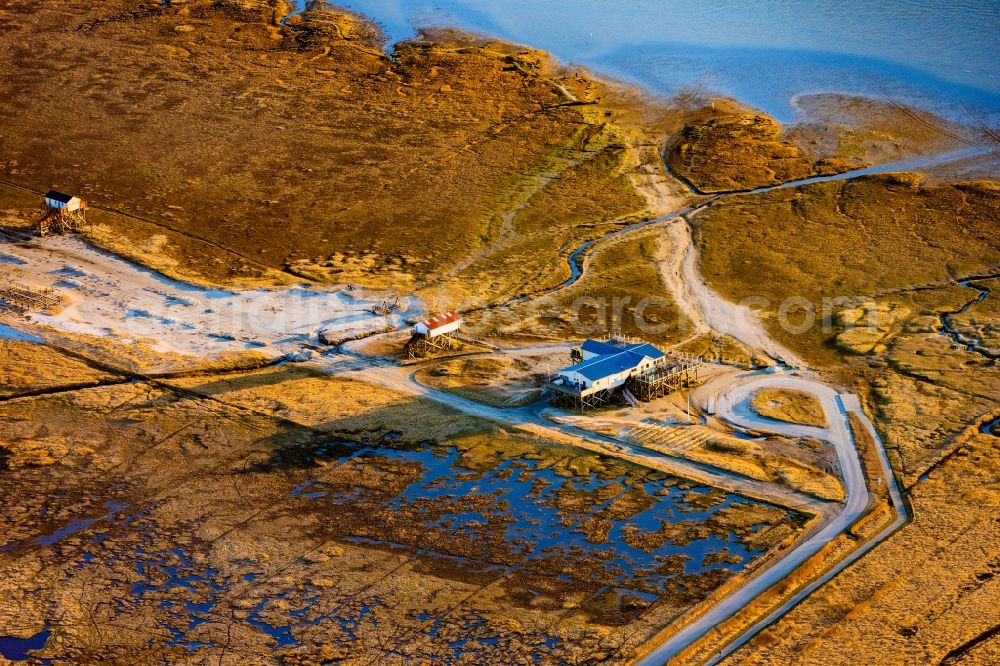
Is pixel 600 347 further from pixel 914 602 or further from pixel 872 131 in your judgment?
pixel 872 131

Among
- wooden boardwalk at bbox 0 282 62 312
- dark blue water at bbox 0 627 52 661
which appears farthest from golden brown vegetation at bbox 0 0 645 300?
dark blue water at bbox 0 627 52 661

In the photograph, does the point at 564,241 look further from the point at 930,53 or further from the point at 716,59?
the point at 930,53

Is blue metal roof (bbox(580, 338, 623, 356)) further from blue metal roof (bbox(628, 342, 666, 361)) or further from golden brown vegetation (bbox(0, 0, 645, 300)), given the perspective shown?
golden brown vegetation (bbox(0, 0, 645, 300))

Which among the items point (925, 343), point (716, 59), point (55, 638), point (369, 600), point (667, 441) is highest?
point (716, 59)

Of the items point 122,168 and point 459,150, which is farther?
point 459,150

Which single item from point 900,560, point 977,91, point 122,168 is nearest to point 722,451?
point 900,560

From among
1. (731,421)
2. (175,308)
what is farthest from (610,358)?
(175,308)

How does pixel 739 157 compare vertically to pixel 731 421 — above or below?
above

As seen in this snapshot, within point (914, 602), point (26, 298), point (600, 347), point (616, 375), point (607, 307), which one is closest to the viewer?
point (914, 602)
